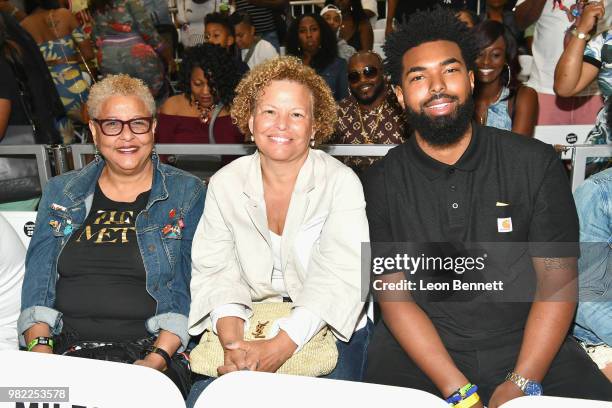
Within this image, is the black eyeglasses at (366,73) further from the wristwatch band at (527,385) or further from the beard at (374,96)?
the wristwatch band at (527,385)

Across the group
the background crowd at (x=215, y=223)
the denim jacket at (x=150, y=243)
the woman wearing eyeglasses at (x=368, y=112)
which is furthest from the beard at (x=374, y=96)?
the denim jacket at (x=150, y=243)

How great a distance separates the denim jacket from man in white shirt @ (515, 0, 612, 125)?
9.13 ft

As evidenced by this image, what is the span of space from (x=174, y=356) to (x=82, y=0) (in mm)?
4018

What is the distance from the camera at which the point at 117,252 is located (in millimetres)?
2332

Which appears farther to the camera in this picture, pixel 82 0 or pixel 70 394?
pixel 82 0

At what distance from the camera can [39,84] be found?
342 cm

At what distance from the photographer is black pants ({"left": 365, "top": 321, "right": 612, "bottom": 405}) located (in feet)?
Answer: 6.29

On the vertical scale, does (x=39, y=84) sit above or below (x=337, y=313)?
above

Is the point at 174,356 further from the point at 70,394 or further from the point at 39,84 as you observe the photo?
the point at 39,84

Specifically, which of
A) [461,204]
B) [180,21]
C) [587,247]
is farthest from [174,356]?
[180,21]

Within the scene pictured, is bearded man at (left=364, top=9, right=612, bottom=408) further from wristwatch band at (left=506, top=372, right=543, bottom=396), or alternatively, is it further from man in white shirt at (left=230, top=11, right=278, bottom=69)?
man in white shirt at (left=230, top=11, right=278, bottom=69)

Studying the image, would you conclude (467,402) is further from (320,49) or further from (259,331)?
(320,49)

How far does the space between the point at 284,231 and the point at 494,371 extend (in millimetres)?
914

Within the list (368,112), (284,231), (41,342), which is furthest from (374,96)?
(41,342)
